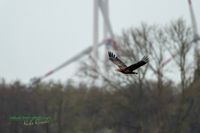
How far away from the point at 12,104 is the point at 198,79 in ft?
41.8

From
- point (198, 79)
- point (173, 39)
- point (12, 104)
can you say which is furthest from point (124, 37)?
point (12, 104)

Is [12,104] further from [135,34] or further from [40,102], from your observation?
[135,34]

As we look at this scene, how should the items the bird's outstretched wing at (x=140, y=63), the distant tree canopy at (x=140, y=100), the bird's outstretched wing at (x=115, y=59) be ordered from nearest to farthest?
the bird's outstretched wing at (x=140, y=63) < the bird's outstretched wing at (x=115, y=59) < the distant tree canopy at (x=140, y=100)

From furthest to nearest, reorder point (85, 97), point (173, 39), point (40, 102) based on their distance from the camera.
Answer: point (85, 97)
point (40, 102)
point (173, 39)

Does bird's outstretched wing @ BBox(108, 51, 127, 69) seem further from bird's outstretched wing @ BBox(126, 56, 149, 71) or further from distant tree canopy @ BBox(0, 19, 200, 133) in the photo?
distant tree canopy @ BBox(0, 19, 200, 133)

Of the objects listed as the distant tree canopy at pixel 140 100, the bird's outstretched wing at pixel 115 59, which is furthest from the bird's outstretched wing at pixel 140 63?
the distant tree canopy at pixel 140 100

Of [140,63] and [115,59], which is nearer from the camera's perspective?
[140,63]

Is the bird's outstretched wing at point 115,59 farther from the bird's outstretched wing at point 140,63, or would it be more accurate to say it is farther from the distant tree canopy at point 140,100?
the distant tree canopy at point 140,100

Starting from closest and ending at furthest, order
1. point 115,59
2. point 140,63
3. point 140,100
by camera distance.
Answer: point 140,63, point 115,59, point 140,100

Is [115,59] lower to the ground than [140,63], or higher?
higher

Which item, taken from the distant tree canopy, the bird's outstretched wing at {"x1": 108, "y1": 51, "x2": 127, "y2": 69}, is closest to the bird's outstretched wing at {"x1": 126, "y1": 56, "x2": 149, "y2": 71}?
the bird's outstretched wing at {"x1": 108, "y1": 51, "x2": 127, "y2": 69}

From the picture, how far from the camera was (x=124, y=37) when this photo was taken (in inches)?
1683

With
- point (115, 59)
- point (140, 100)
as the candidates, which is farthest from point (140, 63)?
point (140, 100)

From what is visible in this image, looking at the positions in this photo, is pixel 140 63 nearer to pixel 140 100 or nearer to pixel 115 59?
pixel 115 59
